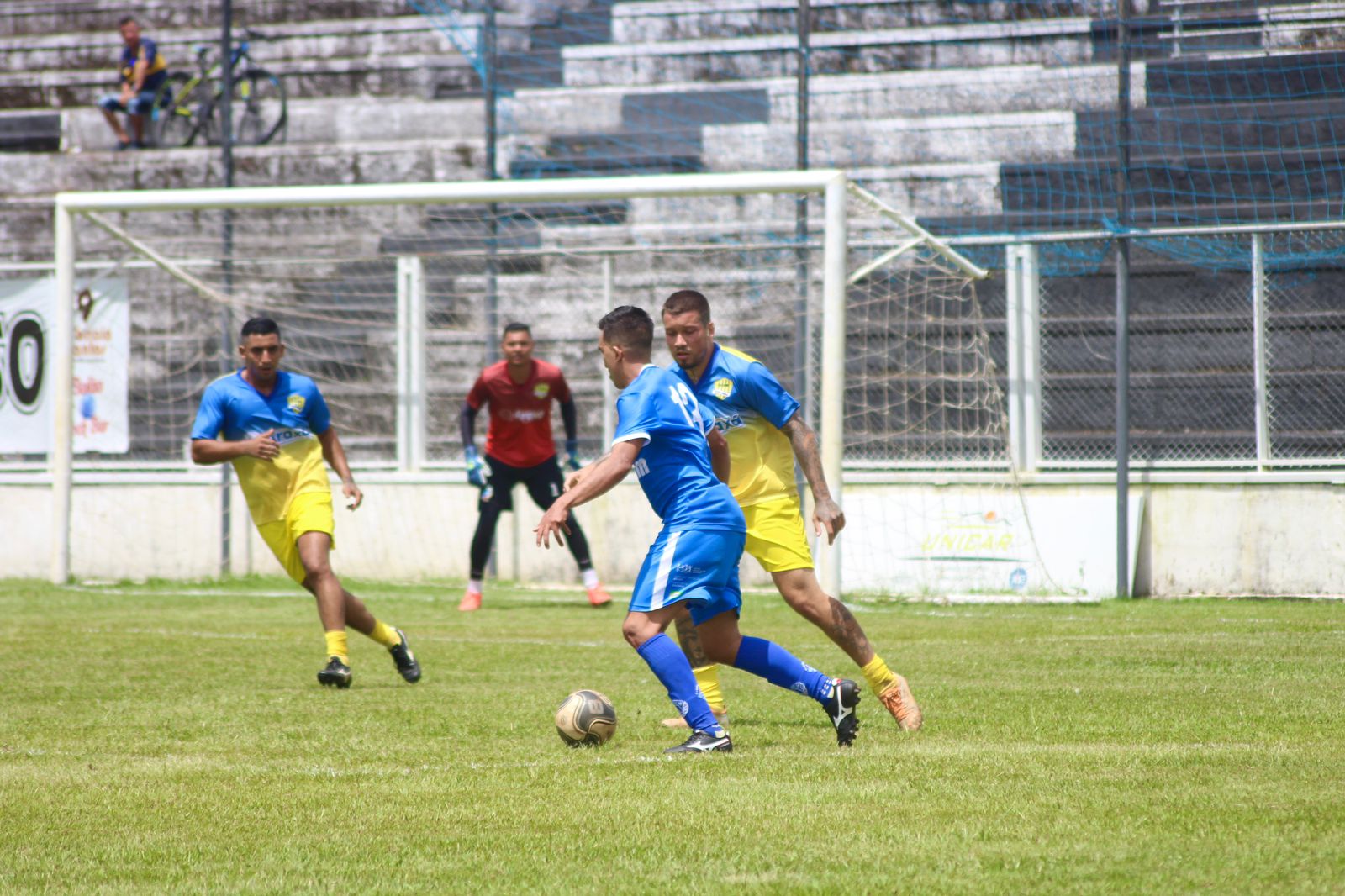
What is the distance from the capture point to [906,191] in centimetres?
1705

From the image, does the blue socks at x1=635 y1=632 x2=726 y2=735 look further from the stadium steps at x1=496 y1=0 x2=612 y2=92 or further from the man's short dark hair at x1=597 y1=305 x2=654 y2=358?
the stadium steps at x1=496 y1=0 x2=612 y2=92

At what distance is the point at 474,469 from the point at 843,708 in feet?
25.7

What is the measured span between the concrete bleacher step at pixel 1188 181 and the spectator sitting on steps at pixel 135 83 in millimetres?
11308

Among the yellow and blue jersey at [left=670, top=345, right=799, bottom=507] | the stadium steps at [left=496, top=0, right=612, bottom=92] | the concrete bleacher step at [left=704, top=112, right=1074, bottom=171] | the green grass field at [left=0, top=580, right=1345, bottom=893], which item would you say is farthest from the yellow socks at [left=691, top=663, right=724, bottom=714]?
the stadium steps at [left=496, top=0, right=612, bottom=92]

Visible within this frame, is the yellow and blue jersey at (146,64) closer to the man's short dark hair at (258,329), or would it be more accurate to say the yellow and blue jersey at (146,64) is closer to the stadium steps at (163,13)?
the stadium steps at (163,13)

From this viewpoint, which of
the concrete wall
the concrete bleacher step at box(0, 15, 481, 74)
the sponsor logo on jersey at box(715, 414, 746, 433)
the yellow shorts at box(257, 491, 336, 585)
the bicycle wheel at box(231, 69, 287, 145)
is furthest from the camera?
the concrete bleacher step at box(0, 15, 481, 74)

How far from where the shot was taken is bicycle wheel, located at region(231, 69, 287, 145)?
68.6 feet

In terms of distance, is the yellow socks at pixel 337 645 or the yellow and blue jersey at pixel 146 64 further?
the yellow and blue jersey at pixel 146 64

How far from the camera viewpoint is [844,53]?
1819 cm

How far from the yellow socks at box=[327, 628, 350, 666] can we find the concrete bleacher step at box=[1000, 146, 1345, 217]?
8611 millimetres

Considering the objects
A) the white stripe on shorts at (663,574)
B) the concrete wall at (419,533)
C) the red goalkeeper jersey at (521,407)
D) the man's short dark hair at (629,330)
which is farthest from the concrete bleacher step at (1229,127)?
the white stripe on shorts at (663,574)

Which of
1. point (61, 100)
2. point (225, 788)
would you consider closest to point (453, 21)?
point (61, 100)

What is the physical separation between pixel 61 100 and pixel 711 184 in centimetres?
1378

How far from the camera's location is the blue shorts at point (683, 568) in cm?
642
